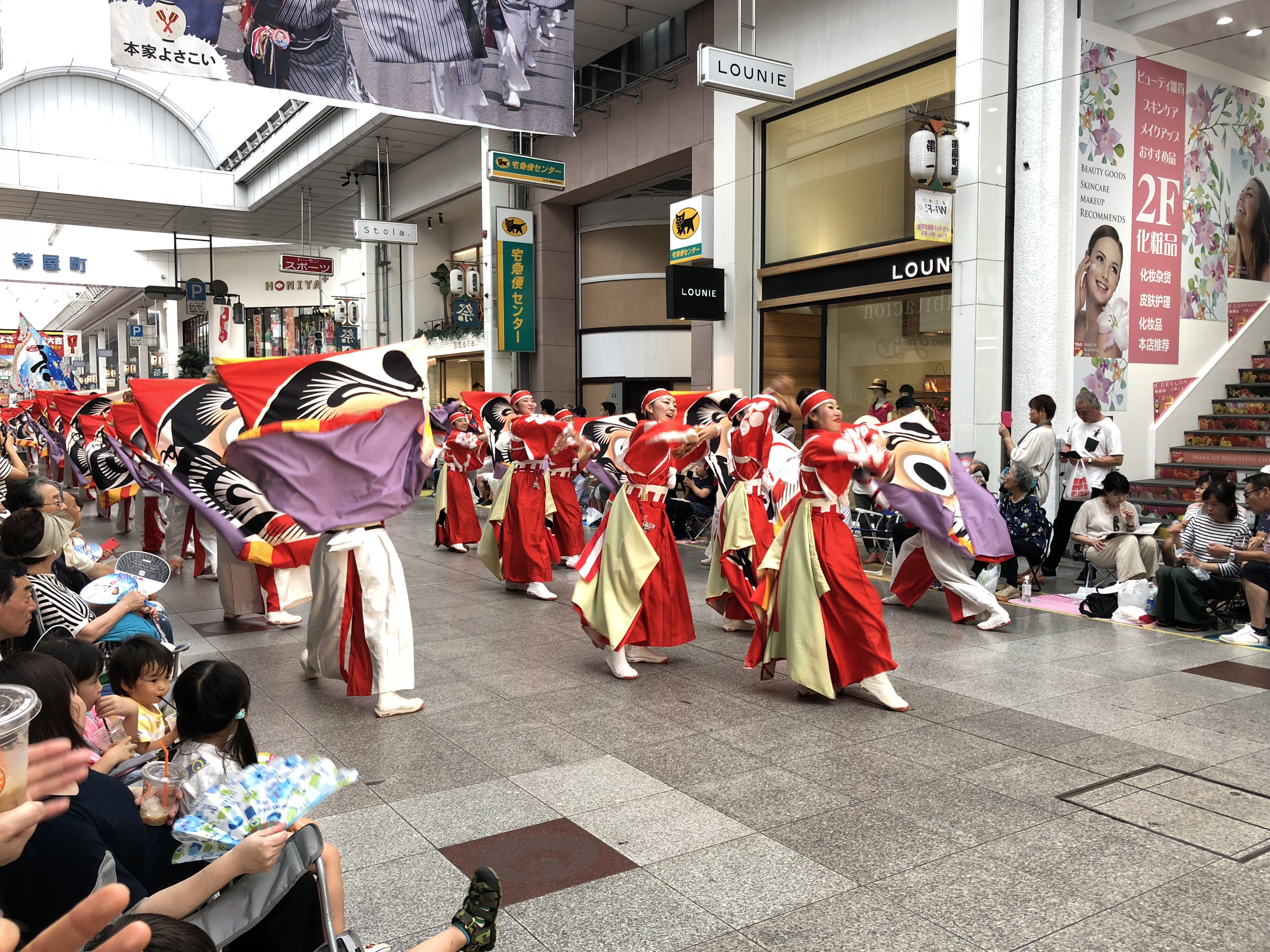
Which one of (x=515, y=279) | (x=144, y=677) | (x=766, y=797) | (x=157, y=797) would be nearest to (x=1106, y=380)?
(x=766, y=797)

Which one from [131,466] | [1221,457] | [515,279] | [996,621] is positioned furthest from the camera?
[515,279]

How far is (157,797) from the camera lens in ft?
8.78

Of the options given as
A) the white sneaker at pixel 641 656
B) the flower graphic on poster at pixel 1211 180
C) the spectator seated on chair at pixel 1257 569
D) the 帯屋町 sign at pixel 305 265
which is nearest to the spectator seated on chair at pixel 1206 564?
the spectator seated on chair at pixel 1257 569

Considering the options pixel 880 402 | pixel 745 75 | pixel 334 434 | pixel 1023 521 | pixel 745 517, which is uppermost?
pixel 745 75

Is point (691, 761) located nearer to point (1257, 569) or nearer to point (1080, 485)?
point (1257, 569)

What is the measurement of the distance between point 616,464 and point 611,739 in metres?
2.10

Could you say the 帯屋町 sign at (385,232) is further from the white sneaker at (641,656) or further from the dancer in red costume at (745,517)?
the white sneaker at (641,656)

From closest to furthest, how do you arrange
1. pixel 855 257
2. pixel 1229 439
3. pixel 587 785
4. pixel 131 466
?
pixel 587 785, pixel 131 466, pixel 1229 439, pixel 855 257

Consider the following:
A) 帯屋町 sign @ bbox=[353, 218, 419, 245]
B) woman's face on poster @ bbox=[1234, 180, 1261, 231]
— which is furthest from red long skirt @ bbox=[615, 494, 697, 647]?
帯屋町 sign @ bbox=[353, 218, 419, 245]

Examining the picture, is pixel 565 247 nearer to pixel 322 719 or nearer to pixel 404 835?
pixel 322 719

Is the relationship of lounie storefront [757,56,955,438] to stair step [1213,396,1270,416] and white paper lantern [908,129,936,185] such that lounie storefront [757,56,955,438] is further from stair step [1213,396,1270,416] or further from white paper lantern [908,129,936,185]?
stair step [1213,396,1270,416]

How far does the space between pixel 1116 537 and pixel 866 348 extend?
5.13 metres

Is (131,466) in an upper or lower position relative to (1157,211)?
lower

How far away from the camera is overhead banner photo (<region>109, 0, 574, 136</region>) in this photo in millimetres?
8359
